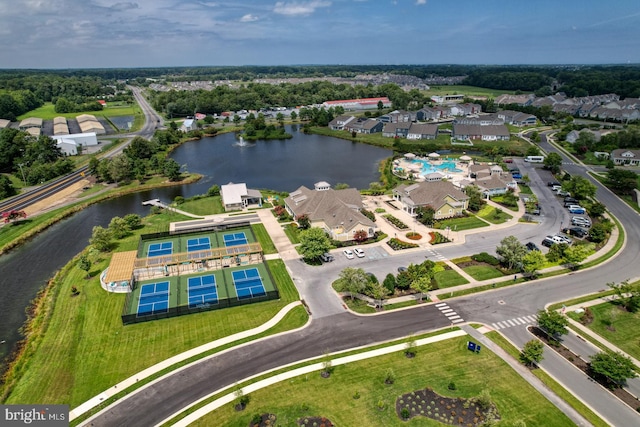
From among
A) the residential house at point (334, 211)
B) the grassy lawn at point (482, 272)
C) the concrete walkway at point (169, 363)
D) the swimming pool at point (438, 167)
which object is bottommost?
the grassy lawn at point (482, 272)

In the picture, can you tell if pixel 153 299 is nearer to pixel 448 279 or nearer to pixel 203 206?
pixel 203 206

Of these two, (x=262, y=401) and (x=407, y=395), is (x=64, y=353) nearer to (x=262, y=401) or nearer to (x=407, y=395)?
(x=262, y=401)

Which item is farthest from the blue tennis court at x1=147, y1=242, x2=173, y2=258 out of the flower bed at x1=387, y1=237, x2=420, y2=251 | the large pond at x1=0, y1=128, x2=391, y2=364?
the flower bed at x1=387, y1=237, x2=420, y2=251

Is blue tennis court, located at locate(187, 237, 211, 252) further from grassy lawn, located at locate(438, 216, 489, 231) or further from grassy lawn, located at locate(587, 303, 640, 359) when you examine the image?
grassy lawn, located at locate(587, 303, 640, 359)

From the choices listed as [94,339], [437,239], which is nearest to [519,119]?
[437,239]

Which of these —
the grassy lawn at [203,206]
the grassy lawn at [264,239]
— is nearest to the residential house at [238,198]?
the grassy lawn at [203,206]

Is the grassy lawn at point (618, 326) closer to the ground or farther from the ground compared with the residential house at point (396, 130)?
closer to the ground

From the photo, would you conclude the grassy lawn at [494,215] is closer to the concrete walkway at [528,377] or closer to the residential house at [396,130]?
the concrete walkway at [528,377]
